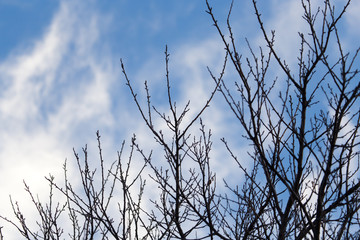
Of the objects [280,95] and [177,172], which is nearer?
[177,172]

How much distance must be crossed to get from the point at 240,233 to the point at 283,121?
1.31 meters

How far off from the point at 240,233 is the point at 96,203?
1.41 meters

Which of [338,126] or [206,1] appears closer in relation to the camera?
[338,126]

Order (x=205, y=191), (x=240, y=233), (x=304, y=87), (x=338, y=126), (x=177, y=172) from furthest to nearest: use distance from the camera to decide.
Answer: (x=240, y=233), (x=205, y=191), (x=177, y=172), (x=304, y=87), (x=338, y=126)

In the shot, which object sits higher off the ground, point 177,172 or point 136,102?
point 136,102

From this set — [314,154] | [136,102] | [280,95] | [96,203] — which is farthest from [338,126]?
[96,203]

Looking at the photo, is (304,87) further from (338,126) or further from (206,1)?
(206,1)

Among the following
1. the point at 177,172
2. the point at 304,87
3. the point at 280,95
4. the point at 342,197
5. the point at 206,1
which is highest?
the point at 206,1

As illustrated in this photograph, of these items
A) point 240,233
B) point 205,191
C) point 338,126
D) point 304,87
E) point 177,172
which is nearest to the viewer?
point 338,126

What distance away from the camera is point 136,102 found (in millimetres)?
3521

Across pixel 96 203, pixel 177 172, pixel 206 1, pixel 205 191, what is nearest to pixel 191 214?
pixel 205 191

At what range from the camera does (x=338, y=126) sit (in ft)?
9.77

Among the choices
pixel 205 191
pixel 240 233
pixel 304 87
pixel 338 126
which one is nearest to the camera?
pixel 338 126

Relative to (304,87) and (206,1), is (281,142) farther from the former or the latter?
(206,1)
